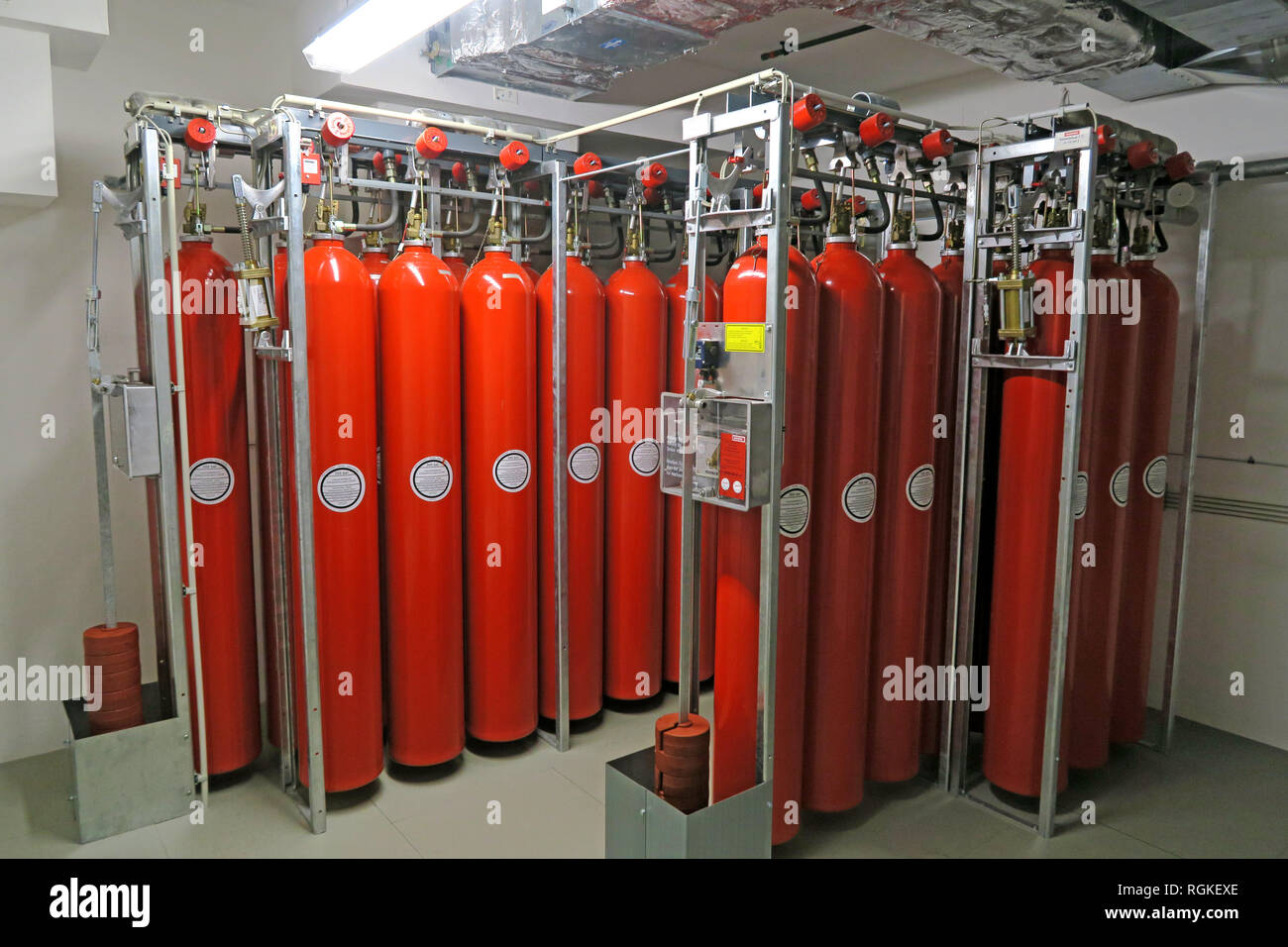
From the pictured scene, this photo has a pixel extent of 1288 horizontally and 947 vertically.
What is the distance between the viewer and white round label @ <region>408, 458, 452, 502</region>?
9.37 feet

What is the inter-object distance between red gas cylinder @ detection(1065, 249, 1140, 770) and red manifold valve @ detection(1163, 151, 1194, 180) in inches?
12.6

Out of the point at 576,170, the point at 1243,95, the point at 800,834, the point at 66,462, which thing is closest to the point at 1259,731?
the point at 800,834

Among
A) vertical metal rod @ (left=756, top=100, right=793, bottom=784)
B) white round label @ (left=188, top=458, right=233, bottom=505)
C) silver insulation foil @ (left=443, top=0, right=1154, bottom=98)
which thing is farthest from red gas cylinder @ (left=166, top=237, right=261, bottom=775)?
vertical metal rod @ (left=756, top=100, right=793, bottom=784)

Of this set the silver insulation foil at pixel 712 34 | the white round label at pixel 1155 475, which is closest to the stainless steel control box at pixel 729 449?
the silver insulation foil at pixel 712 34

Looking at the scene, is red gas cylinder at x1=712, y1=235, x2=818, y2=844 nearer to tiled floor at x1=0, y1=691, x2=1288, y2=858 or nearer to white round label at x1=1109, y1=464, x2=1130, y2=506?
tiled floor at x1=0, y1=691, x2=1288, y2=858

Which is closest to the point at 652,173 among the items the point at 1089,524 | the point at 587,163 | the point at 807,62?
the point at 587,163

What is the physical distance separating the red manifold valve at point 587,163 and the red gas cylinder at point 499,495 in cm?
38

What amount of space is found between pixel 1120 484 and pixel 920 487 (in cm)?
74

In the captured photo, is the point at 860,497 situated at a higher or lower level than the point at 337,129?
lower

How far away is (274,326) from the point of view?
2.55m

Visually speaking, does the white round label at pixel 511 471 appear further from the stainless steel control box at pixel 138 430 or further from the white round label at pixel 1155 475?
the white round label at pixel 1155 475

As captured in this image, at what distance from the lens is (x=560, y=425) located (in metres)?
3.11

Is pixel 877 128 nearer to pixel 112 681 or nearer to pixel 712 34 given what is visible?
pixel 712 34

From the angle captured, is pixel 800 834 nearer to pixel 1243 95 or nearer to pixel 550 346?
pixel 550 346
